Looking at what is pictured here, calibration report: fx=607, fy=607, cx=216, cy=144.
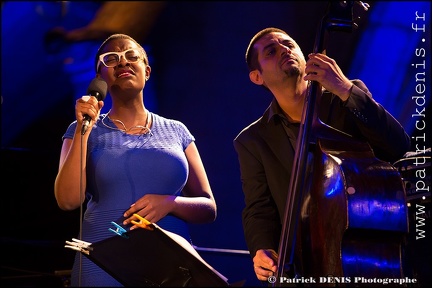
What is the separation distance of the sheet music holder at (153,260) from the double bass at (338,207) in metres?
0.32

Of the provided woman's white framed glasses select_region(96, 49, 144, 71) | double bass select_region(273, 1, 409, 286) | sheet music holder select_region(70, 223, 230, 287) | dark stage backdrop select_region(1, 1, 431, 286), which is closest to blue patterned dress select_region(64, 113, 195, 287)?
woman's white framed glasses select_region(96, 49, 144, 71)

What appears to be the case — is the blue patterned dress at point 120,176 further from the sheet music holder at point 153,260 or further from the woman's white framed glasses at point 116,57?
the sheet music holder at point 153,260

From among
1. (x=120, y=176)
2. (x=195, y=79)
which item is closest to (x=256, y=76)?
(x=120, y=176)

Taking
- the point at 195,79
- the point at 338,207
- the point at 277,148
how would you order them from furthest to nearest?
1. the point at 195,79
2. the point at 277,148
3. the point at 338,207

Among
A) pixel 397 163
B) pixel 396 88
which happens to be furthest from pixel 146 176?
pixel 396 88

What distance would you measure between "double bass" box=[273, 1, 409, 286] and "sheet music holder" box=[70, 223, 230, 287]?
0.32m

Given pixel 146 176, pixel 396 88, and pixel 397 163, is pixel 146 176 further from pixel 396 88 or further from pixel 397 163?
pixel 396 88

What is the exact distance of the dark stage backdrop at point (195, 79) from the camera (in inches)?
143

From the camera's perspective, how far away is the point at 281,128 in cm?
279

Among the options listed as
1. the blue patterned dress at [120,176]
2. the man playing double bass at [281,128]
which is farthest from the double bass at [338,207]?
the blue patterned dress at [120,176]

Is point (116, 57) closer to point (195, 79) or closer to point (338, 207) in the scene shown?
point (338, 207)

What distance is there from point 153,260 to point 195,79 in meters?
2.50

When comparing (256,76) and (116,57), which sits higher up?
(256,76)

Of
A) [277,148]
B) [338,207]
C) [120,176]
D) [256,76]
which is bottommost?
[338,207]
